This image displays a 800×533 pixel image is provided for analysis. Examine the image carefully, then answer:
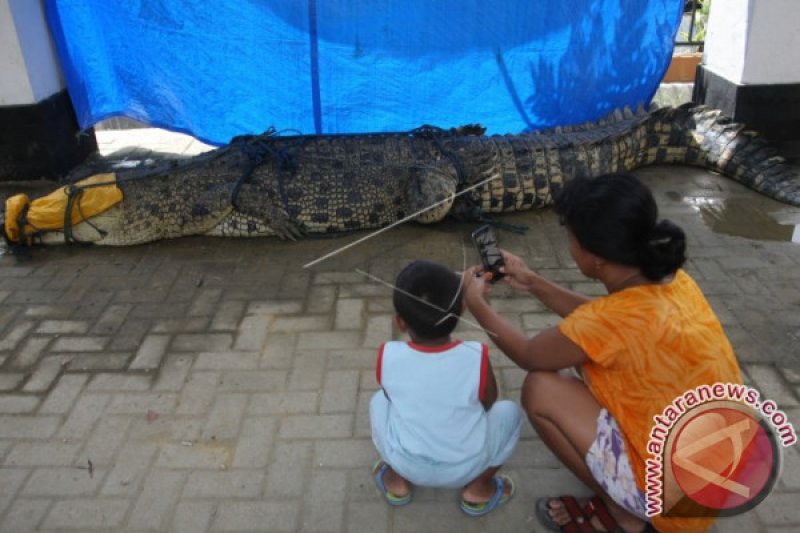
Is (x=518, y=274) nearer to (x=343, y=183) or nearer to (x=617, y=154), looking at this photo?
(x=343, y=183)

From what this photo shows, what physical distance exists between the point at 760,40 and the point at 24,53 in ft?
20.2

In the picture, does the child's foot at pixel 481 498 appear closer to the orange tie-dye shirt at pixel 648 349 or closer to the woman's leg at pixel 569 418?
the woman's leg at pixel 569 418

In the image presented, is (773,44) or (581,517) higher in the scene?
(773,44)

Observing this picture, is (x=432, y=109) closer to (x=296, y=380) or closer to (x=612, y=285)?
(x=296, y=380)

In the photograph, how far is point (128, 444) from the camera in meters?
2.58

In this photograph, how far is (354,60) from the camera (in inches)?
194

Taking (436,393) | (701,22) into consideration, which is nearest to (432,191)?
(436,393)

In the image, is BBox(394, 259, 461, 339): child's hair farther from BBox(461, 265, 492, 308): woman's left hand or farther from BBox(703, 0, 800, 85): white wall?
BBox(703, 0, 800, 85): white wall

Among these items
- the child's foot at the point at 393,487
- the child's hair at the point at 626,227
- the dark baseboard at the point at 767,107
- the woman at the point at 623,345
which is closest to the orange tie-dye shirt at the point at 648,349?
the woman at the point at 623,345

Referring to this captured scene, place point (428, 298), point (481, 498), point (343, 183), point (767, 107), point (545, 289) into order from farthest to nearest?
point (767, 107) → point (343, 183) → point (545, 289) → point (481, 498) → point (428, 298)

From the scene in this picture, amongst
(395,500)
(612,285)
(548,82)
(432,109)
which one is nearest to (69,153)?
(432,109)

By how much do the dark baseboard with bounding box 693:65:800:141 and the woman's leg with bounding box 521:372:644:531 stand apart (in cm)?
438

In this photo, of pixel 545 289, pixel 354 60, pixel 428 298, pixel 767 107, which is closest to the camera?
pixel 428 298

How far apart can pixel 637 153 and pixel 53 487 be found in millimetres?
4866
